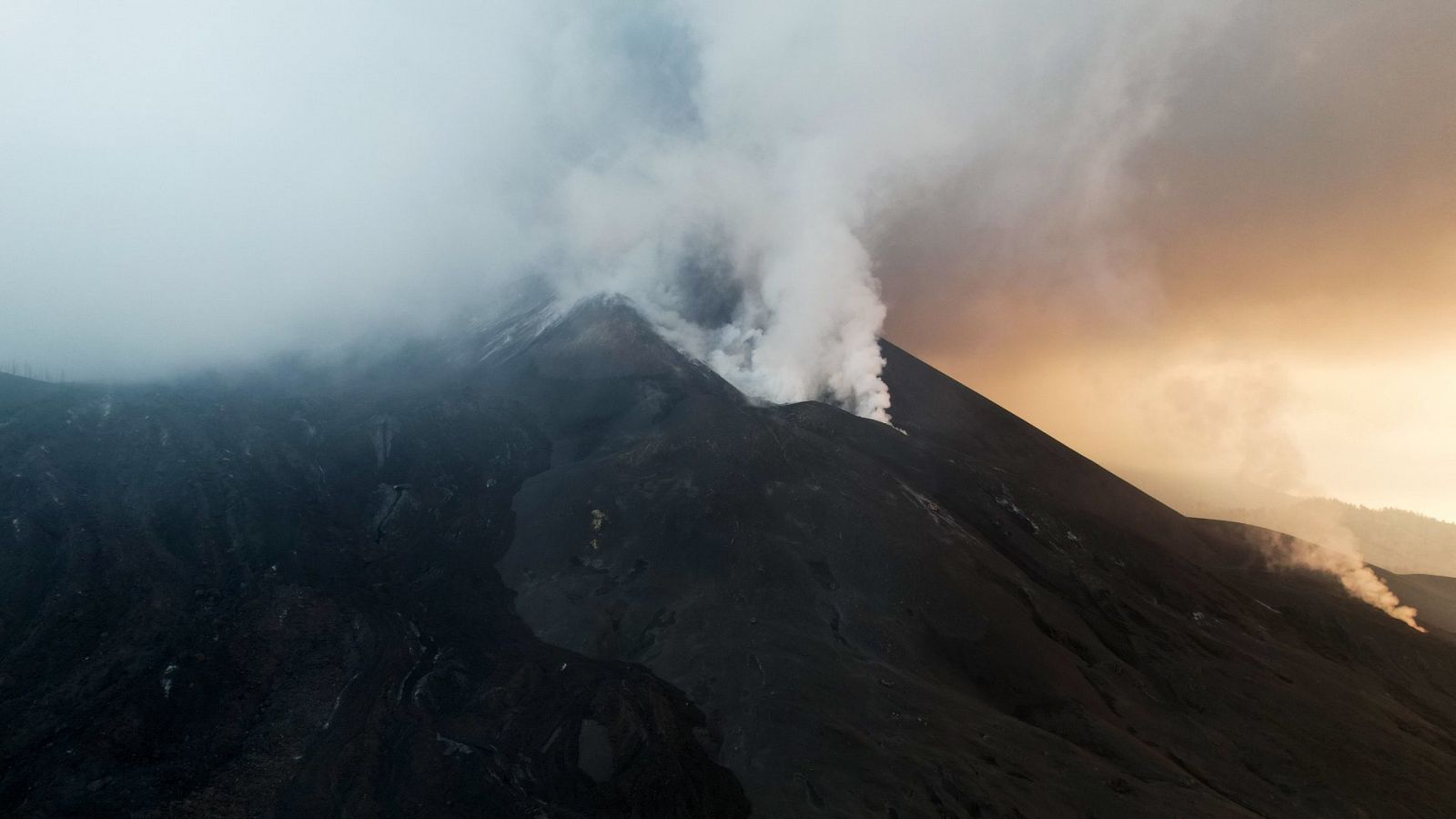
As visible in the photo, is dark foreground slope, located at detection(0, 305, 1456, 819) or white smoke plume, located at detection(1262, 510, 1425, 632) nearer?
dark foreground slope, located at detection(0, 305, 1456, 819)

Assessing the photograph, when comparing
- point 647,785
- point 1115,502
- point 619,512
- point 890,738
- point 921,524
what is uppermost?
point 1115,502

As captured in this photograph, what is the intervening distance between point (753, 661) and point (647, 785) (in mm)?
9905

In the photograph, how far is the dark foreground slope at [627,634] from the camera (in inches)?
1289

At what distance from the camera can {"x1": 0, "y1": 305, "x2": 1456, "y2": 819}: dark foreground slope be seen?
3275 cm

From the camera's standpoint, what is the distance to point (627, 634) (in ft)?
146

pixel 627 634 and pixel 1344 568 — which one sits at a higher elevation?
pixel 1344 568

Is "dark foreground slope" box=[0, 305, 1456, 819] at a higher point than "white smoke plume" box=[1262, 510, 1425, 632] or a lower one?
lower

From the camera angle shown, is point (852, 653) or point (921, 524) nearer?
point (852, 653)

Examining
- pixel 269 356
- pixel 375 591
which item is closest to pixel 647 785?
pixel 375 591

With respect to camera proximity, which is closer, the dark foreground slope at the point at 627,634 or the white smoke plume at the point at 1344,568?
the dark foreground slope at the point at 627,634

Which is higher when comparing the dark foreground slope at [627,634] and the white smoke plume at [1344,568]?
the white smoke plume at [1344,568]

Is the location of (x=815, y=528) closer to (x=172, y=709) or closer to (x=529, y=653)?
(x=529, y=653)

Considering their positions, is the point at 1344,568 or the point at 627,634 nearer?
the point at 627,634

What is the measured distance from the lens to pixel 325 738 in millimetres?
34844
